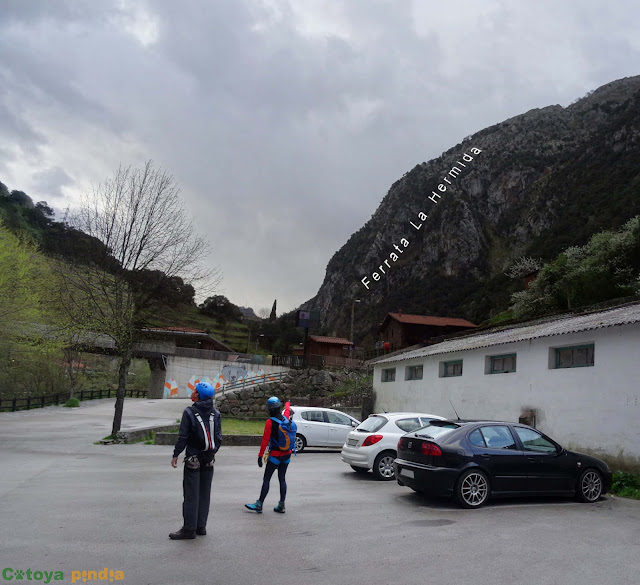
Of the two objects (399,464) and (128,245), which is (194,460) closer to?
(399,464)

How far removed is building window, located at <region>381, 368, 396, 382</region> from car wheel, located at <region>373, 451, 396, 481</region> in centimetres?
1371

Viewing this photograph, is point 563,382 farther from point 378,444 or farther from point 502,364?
point 378,444

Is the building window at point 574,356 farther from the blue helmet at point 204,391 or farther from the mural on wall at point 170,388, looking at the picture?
the mural on wall at point 170,388

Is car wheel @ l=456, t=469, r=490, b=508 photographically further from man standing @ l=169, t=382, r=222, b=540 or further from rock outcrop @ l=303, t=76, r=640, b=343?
rock outcrop @ l=303, t=76, r=640, b=343

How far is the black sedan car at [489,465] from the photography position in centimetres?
850

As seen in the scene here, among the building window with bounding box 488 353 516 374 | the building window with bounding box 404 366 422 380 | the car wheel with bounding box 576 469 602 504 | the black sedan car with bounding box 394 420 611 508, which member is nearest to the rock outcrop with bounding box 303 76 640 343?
the building window with bounding box 404 366 422 380

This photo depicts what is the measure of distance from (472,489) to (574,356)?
23.1 feet

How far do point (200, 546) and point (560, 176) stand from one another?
361 ft

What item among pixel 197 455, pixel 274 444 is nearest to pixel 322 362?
pixel 274 444

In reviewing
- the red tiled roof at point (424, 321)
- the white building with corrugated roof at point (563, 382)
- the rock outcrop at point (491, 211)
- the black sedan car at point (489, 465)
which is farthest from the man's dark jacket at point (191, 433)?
→ the rock outcrop at point (491, 211)

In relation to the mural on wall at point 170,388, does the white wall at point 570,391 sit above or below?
above

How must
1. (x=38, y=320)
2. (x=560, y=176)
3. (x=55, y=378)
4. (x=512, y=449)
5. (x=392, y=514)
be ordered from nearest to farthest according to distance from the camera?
1. (x=392, y=514)
2. (x=512, y=449)
3. (x=38, y=320)
4. (x=55, y=378)
5. (x=560, y=176)

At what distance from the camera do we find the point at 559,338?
1438 cm

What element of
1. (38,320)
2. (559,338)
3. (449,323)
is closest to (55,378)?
(38,320)
